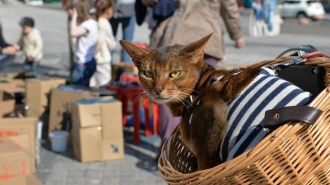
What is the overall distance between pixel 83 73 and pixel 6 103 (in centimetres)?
114

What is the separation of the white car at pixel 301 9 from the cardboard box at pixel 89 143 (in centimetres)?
2530

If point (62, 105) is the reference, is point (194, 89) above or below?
above

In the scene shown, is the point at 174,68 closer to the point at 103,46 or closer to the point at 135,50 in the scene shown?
the point at 135,50

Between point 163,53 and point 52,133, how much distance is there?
3.43 metres

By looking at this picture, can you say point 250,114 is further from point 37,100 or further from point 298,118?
point 37,100

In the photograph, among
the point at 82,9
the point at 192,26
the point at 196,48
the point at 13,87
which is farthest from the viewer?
the point at 82,9

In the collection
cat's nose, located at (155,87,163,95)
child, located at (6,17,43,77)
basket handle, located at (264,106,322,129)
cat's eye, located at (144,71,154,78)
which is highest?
cat's eye, located at (144,71,154,78)

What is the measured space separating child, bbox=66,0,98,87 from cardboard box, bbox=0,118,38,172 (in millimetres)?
1708

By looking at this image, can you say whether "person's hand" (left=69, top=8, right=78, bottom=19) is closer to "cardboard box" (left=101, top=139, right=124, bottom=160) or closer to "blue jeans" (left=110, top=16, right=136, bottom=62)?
"blue jeans" (left=110, top=16, right=136, bottom=62)

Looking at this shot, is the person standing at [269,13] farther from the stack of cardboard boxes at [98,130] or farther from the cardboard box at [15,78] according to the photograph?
the stack of cardboard boxes at [98,130]

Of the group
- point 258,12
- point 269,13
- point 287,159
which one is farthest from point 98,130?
point 269,13

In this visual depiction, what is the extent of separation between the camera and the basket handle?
155 cm

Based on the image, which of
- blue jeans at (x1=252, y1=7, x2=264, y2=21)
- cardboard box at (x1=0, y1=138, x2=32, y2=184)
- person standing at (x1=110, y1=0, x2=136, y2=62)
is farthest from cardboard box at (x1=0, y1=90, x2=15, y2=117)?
blue jeans at (x1=252, y1=7, x2=264, y2=21)

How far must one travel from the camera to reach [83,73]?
6203mm
